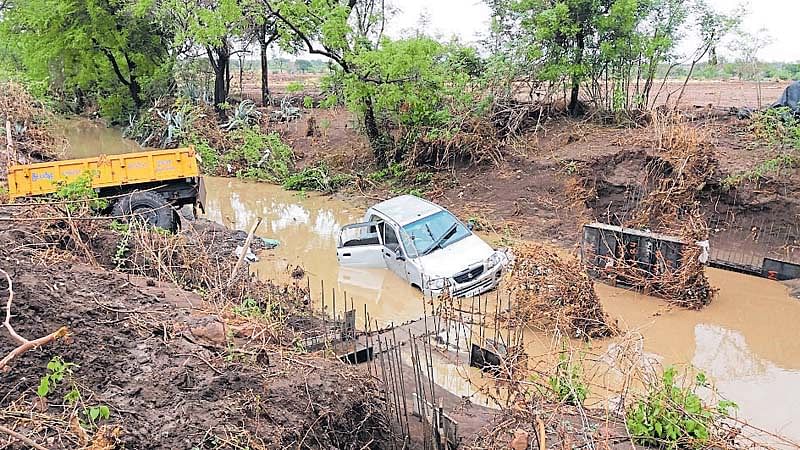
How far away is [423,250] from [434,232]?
0.47 m

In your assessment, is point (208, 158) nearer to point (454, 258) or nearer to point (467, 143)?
point (467, 143)

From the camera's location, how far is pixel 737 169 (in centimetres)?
1432

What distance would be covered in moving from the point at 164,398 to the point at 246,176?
17.7 meters

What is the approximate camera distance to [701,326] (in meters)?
10.4

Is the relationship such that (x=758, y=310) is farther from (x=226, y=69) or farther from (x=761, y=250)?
(x=226, y=69)

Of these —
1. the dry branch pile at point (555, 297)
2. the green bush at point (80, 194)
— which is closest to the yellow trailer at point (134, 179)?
the green bush at point (80, 194)

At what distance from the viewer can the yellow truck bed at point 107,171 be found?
1210 cm

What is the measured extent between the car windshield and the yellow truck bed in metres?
5.13

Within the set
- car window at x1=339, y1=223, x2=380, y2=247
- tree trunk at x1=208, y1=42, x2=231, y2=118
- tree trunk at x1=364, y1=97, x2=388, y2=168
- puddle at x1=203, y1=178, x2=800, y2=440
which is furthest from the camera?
tree trunk at x1=208, y1=42, x2=231, y2=118

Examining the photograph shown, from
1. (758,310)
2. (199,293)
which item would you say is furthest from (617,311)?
(199,293)

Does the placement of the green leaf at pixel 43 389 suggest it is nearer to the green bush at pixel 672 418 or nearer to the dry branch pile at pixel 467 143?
the green bush at pixel 672 418

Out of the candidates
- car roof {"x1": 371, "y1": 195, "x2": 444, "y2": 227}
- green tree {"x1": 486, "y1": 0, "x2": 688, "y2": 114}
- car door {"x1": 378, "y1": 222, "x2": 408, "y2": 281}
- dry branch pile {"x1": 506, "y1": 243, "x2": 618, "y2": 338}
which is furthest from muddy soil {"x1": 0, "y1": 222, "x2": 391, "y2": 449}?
green tree {"x1": 486, "y1": 0, "x2": 688, "y2": 114}

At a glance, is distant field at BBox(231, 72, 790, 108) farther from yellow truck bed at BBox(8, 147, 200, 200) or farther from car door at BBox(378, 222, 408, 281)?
car door at BBox(378, 222, 408, 281)

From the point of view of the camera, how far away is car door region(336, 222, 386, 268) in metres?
12.3
